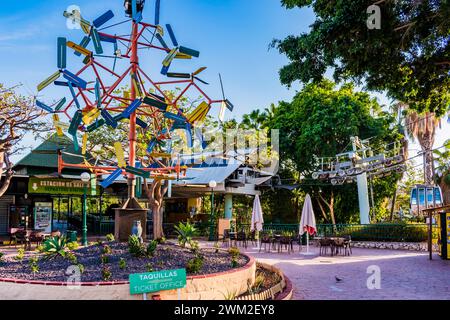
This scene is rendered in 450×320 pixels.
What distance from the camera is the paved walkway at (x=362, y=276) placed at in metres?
9.03

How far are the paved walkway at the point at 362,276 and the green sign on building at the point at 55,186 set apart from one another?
12.5m

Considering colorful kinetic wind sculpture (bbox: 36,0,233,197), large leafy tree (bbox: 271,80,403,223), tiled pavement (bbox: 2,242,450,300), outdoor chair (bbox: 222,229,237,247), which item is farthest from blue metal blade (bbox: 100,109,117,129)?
large leafy tree (bbox: 271,80,403,223)

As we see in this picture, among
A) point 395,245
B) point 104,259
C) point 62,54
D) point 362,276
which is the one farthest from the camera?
point 395,245

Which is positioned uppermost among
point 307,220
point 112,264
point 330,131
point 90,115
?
point 330,131

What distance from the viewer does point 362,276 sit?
11.4 meters

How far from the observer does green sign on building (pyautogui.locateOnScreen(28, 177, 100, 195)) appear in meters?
22.9

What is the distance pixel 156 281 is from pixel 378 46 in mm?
7462

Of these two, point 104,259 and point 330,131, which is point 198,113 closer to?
point 104,259

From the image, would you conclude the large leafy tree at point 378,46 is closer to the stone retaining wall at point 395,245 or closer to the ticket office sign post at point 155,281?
the ticket office sign post at point 155,281

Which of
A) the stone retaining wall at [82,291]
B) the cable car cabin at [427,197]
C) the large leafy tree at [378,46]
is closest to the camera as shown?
the stone retaining wall at [82,291]

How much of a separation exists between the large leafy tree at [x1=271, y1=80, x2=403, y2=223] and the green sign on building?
14.1 meters

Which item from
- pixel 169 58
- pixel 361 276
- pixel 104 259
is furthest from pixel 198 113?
pixel 361 276

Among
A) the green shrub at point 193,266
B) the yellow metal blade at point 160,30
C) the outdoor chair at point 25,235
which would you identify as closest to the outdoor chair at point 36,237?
the outdoor chair at point 25,235
